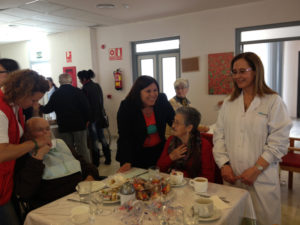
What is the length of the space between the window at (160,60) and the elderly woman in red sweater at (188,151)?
390cm

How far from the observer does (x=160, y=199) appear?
4.53 feet

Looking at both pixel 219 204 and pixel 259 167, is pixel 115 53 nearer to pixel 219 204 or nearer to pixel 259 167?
pixel 259 167

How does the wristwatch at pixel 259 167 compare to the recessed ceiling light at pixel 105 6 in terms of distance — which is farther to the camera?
the recessed ceiling light at pixel 105 6

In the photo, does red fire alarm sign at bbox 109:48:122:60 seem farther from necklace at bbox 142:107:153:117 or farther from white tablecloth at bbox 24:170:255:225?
white tablecloth at bbox 24:170:255:225

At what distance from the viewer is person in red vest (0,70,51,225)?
1.39 m

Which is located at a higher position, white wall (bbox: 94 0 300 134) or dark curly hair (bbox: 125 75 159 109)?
white wall (bbox: 94 0 300 134)

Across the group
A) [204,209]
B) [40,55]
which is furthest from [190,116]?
[40,55]

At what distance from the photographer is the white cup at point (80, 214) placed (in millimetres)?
1271

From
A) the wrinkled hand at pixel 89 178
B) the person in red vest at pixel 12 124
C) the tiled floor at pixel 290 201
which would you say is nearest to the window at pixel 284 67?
the tiled floor at pixel 290 201

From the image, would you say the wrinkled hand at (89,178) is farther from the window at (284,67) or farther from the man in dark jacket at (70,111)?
the window at (284,67)

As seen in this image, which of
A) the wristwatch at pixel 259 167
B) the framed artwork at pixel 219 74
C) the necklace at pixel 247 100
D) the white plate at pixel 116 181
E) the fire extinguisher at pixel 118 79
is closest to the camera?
the white plate at pixel 116 181

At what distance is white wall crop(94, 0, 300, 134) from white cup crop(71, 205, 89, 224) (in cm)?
420

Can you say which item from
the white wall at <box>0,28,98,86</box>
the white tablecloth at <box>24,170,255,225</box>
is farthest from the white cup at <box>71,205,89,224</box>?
the white wall at <box>0,28,98,86</box>

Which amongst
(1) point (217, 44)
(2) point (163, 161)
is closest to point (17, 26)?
(1) point (217, 44)
